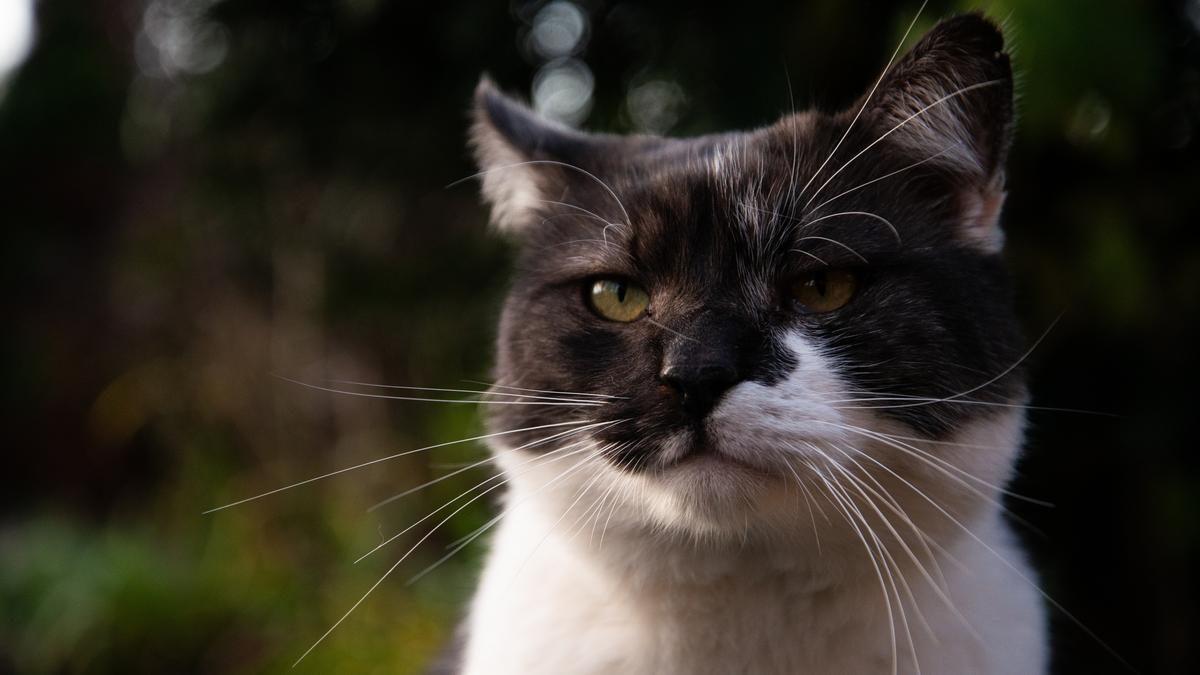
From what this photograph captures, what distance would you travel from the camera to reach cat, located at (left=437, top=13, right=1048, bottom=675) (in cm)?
109

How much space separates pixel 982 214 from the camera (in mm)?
1298

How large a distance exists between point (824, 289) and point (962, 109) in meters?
0.31

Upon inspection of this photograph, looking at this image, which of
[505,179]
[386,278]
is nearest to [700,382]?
[505,179]

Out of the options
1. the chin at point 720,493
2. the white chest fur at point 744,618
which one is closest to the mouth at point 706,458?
the chin at point 720,493

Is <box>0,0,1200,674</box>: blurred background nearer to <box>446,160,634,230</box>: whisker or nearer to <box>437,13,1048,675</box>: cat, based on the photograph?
<box>437,13,1048,675</box>: cat

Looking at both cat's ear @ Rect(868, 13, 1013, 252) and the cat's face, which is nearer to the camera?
the cat's face

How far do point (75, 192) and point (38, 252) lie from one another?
399mm

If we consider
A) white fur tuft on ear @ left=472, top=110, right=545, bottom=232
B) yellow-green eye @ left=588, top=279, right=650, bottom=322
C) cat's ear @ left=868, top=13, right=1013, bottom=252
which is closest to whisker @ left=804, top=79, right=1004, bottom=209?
cat's ear @ left=868, top=13, right=1013, bottom=252

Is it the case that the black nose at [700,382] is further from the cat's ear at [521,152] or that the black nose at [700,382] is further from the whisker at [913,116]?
the cat's ear at [521,152]

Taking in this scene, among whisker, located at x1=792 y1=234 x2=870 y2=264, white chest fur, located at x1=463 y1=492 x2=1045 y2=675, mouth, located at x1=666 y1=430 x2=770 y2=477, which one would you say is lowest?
white chest fur, located at x1=463 y1=492 x2=1045 y2=675

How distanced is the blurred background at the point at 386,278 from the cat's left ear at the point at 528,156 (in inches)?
16.7

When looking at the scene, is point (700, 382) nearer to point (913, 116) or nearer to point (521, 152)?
point (913, 116)

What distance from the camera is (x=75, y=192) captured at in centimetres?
529

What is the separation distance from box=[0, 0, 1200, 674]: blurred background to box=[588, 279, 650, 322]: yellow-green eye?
37 centimetres
